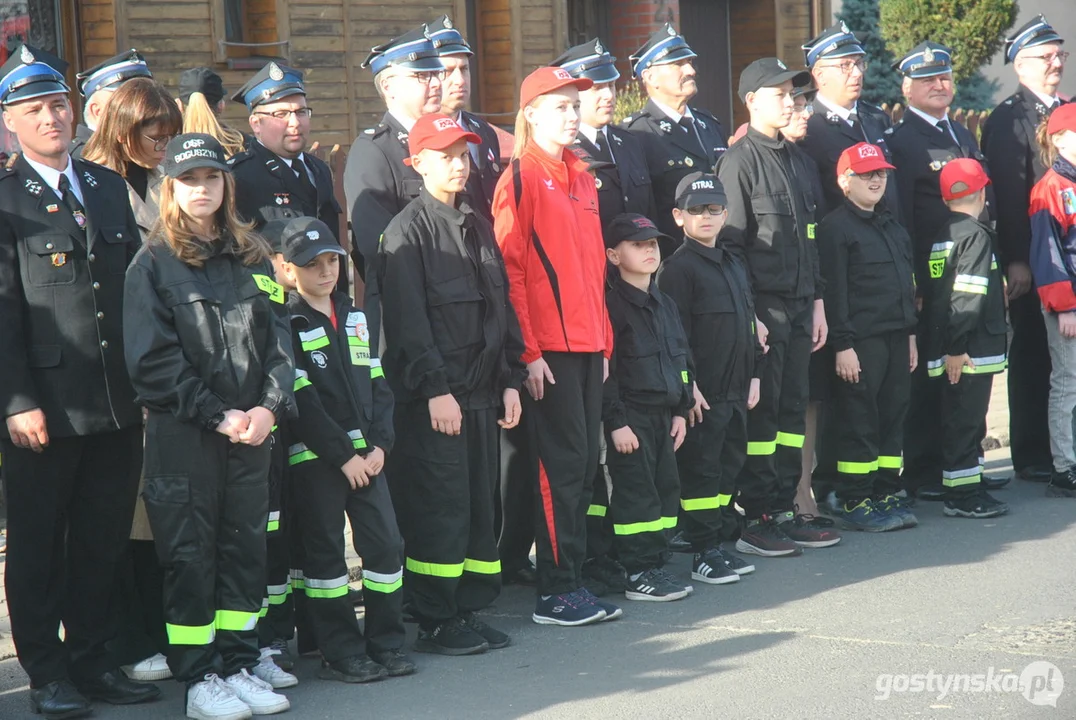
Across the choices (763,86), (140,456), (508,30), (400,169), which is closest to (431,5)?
(508,30)

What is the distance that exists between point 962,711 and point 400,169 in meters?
3.31

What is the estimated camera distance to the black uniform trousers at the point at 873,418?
309 inches

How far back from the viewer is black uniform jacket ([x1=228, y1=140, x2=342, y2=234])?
20.8 feet

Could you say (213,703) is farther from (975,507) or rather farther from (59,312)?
(975,507)

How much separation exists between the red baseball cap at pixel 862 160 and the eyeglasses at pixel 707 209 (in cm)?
110

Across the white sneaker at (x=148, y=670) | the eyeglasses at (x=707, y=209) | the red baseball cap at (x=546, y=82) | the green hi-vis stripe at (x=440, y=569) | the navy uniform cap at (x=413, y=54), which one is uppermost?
the navy uniform cap at (x=413, y=54)

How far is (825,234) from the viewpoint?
7879 mm

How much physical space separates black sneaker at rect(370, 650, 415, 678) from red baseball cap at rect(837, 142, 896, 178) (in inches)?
151

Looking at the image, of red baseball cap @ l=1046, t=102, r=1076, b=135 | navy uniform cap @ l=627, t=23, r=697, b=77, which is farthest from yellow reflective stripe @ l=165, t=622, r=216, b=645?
red baseball cap @ l=1046, t=102, r=1076, b=135

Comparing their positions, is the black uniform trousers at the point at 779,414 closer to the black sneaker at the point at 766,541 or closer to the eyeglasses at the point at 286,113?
the black sneaker at the point at 766,541

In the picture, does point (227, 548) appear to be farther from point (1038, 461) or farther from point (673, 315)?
point (1038, 461)

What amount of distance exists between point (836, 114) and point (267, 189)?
363 centimetres

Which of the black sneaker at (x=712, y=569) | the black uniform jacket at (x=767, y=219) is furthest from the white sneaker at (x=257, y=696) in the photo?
the black uniform jacket at (x=767, y=219)

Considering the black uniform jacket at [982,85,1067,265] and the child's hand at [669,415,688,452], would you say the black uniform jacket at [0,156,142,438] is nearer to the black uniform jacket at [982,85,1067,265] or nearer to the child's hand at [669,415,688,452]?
the child's hand at [669,415,688,452]
